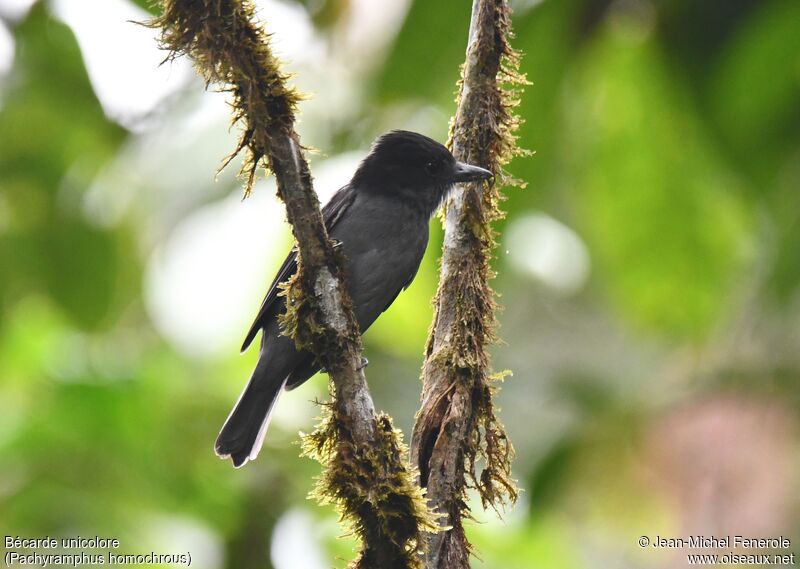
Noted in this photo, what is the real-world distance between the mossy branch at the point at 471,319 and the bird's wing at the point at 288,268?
881mm

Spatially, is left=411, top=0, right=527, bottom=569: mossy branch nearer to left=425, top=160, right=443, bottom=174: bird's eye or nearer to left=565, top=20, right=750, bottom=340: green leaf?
left=565, top=20, right=750, bottom=340: green leaf

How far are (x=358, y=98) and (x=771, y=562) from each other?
9.19 ft

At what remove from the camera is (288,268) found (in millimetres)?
3959

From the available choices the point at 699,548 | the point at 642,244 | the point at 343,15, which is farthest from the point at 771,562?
the point at 343,15

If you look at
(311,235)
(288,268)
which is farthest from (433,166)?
(311,235)

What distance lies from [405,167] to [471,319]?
1.65m

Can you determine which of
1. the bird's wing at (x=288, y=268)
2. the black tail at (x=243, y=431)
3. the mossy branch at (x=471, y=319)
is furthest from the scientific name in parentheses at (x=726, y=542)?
the bird's wing at (x=288, y=268)

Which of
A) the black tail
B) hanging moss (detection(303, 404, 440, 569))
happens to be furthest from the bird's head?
hanging moss (detection(303, 404, 440, 569))

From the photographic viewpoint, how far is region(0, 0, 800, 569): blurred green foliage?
2.68 meters

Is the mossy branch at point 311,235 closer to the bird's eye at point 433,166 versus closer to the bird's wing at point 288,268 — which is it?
the bird's wing at point 288,268

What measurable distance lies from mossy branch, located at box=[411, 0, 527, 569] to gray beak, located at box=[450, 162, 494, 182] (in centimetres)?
3

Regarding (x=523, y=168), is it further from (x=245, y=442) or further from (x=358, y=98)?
(x=245, y=442)

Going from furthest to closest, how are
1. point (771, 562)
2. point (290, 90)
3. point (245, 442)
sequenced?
point (771, 562)
point (245, 442)
point (290, 90)

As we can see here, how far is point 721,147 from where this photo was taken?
8.46 ft
